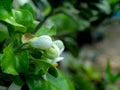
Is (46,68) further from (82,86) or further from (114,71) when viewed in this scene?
(114,71)

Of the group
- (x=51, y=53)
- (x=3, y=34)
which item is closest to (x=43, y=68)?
(x=51, y=53)

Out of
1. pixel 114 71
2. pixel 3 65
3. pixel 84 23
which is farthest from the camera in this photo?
pixel 114 71

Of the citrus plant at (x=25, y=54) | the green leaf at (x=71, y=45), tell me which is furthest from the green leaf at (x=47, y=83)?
the green leaf at (x=71, y=45)

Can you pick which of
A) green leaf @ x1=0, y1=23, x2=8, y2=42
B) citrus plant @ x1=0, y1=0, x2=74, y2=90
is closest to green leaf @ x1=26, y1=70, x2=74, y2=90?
citrus plant @ x1=0, y1=0, x2=74, y2=90

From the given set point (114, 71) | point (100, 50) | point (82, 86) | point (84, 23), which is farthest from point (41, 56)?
point (100, 50)

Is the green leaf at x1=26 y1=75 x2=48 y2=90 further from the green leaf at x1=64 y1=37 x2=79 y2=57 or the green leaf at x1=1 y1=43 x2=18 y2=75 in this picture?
the green leaf at x1=64 y1=37 x2=79 y2=57

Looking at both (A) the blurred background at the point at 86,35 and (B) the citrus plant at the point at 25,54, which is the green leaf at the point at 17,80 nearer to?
(B) the citrus plant at the point at 25,54
